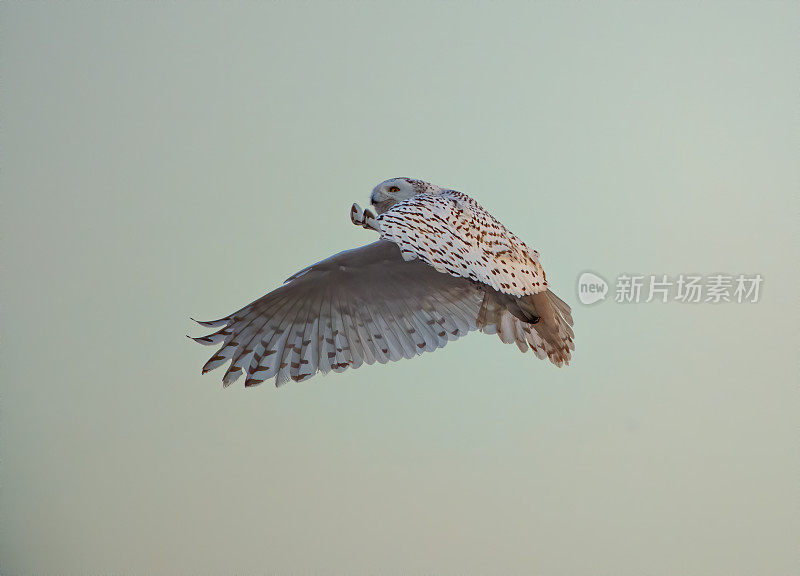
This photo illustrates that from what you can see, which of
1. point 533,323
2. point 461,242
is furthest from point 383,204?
point 533,323

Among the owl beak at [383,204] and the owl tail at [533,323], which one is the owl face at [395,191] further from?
the owl tail at [533,323]

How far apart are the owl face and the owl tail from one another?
19 cm

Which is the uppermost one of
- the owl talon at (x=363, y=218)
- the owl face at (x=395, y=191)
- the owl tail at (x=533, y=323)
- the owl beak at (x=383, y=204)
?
the owl face at (x=395, y=191)

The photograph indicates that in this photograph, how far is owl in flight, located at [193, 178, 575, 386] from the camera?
3.55 ft

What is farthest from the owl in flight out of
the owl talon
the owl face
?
the owl talon

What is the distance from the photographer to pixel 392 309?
1390 millimetres

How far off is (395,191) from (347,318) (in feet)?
1.13

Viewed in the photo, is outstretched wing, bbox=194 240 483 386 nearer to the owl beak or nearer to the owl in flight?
the owl in flight

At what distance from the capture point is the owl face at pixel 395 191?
1.11 metres

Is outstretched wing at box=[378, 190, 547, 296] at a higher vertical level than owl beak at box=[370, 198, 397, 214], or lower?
lower

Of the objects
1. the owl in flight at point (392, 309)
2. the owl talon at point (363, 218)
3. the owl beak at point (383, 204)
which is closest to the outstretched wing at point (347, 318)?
the owl in flight at point (392, 309)

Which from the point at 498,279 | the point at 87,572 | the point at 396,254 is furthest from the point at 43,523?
the point at 498,279

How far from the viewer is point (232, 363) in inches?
49.8

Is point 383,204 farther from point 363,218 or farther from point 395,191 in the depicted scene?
point 363,218
